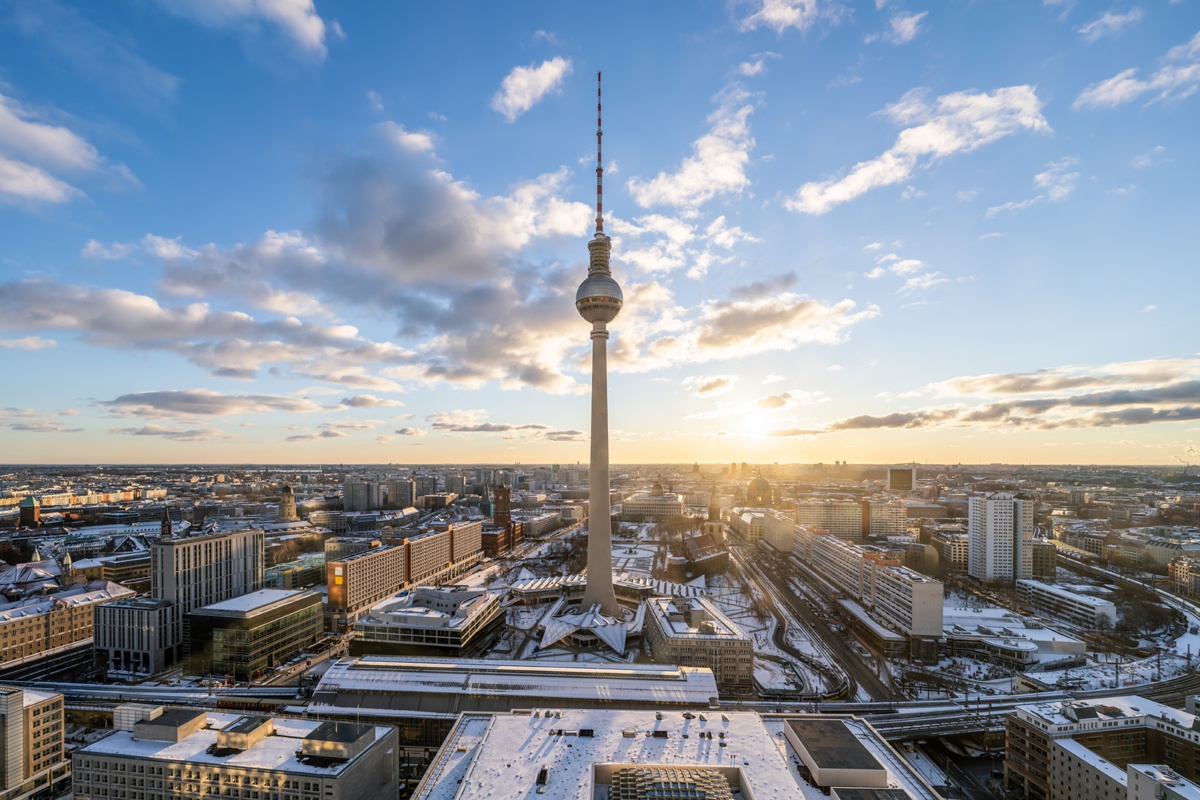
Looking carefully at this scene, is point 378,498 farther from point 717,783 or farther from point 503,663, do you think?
point 717,783

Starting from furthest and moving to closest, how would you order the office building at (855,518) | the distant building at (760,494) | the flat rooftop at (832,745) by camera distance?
the distant building at (760,494), the office building at (855,518), the flat rooftop at (832,745)

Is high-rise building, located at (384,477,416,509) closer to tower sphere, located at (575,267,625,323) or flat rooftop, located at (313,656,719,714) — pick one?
tower sphere, located at (575,267,625,323)

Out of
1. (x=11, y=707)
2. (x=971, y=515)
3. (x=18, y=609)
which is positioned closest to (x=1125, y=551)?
(x=971, y=515)

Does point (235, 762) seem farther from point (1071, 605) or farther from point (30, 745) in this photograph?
point (1071, 605)

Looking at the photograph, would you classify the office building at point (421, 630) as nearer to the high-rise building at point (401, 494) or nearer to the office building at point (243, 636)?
the office building at point (243, 636)

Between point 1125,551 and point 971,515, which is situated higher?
point 971,515

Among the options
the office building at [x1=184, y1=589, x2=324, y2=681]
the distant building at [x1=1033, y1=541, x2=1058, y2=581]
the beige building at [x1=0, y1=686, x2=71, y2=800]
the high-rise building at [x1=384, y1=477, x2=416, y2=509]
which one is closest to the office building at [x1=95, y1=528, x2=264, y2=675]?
the office building at [x1=184, y1=589, x2=324, y2=681]

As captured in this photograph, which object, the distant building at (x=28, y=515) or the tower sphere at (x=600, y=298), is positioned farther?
the distant building at (x=28, y=515)

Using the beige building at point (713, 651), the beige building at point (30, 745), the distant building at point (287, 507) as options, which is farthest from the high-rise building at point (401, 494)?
the beige building at point (30, 745)
